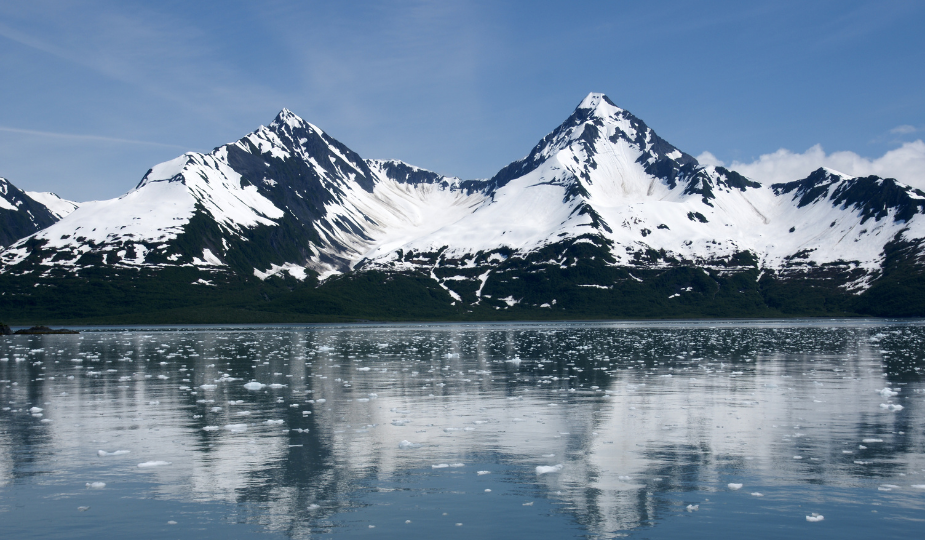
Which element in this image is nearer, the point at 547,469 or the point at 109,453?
the point at 547,469

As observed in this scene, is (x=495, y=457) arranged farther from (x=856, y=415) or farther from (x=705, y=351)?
(x=705, y=351)

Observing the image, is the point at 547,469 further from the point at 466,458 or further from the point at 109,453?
the point at 109,453

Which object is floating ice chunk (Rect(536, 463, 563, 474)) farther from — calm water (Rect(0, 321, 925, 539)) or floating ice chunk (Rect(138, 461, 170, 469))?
floating ice chunk (Rect(138, 461, 170, 469))

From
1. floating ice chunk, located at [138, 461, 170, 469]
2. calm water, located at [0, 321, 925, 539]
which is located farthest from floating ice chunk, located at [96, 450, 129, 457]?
floating ice chunk, located at [138, 461, 170, 469]

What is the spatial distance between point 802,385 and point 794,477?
905 inches

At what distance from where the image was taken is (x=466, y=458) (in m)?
22.3

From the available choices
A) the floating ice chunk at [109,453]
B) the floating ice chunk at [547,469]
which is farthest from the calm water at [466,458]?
the floating ice chunk at [547,469]

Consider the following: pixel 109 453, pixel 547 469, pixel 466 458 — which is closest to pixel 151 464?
pixel 109 453

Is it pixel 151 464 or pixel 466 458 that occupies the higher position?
pixel 151 464

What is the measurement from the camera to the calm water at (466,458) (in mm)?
16125

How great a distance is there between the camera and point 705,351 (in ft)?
237

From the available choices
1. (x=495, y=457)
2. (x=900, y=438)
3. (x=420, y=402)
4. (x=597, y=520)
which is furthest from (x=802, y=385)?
(x=597, y=520)

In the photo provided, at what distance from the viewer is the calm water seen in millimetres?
16125

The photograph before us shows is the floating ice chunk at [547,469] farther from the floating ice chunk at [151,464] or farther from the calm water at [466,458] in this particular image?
the floating ice chunk at [151,464]
